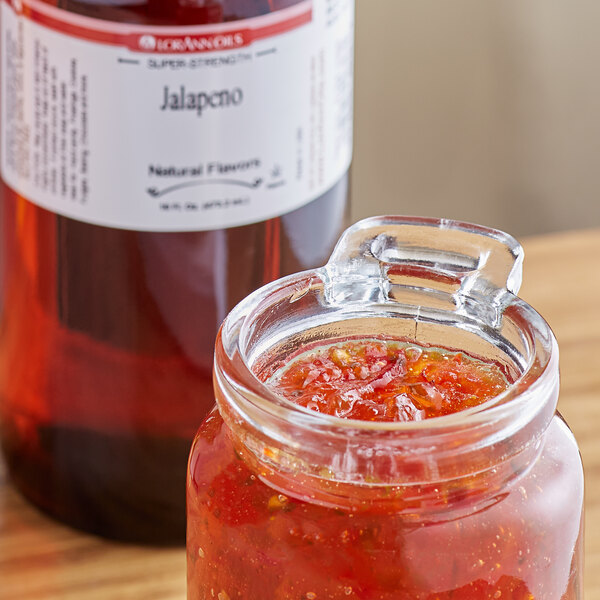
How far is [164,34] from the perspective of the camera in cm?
45

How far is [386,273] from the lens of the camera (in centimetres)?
37

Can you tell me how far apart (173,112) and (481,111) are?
0.82m

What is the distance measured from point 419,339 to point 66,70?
191 millimetres

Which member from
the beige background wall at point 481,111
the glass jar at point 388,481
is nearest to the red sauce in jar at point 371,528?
the glass jar at point 388,481

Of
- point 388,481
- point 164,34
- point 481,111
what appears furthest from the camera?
point 481,111

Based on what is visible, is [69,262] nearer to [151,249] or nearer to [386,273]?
[151,249]

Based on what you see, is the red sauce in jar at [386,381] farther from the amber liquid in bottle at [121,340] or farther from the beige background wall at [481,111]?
the beige background wall at [481,111]

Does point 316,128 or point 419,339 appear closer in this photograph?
point 419,339

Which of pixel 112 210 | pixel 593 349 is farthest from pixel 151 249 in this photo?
pixel 593 349

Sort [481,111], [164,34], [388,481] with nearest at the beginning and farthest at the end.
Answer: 1. [388,481]
2. [164,34]
3. [481,111]

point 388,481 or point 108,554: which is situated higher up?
point 388,481

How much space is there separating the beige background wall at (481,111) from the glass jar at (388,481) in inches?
32.9

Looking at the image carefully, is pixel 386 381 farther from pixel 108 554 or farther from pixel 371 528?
pixel 108 554

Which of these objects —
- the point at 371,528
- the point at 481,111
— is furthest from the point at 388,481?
the point at 481,111
